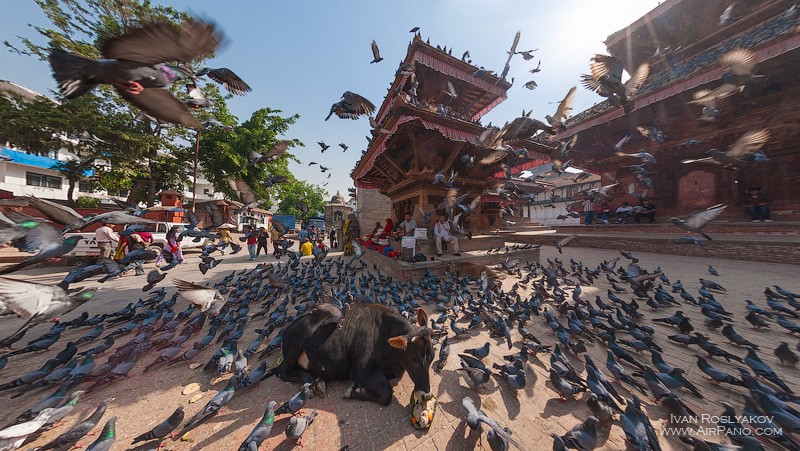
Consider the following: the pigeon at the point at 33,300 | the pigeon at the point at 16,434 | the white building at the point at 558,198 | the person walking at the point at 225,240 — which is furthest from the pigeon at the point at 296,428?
the white building at the point at 558,198

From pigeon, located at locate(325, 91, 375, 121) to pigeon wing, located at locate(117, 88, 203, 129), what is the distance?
4276mm

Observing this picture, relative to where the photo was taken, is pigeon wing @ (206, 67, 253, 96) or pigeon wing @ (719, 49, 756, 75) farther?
pigeon wing @ (719, 49, 756, 75)

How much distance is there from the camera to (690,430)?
197 cm

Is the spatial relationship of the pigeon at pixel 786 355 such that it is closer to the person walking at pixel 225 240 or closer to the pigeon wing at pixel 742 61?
the person walking at pixel 225 240

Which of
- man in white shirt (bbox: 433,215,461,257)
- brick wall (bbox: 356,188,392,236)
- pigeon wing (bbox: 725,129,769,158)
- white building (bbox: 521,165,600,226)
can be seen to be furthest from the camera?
white building (bbox: 521,165,600,226)

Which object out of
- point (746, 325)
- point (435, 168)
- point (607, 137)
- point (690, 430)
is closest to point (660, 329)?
point (746, 325)

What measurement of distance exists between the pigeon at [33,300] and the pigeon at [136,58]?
88.5 inches

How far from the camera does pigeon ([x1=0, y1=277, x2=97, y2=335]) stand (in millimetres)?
2463

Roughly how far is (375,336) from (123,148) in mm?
21732

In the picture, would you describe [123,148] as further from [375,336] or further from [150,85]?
[375,336]

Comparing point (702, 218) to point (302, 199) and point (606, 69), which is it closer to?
point (606, 69)

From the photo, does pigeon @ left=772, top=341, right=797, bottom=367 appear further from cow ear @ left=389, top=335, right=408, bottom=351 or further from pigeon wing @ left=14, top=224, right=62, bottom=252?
pigeon wing @ left=14, top=224, right=62, bottom=252

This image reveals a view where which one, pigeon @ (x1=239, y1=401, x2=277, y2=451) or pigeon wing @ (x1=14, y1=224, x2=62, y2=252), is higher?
pigeon wing @ (x1=14, y1=224, x2=62, y2=252)

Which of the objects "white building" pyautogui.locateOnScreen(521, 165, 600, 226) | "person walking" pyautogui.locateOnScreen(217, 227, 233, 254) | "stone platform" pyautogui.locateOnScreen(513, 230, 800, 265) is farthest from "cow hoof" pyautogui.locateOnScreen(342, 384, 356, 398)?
"white building" pyautogui.locateOnScreen(521, 165, 600, 226)
